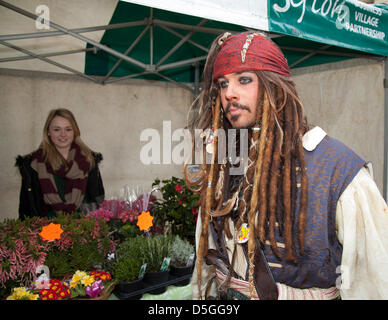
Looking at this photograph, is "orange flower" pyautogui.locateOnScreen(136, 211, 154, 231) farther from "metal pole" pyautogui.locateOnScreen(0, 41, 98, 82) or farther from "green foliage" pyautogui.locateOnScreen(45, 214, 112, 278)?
"metal pole" pyautogui.locateOnScreen(0, 41, 98, 82)

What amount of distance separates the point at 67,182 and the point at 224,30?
2489 millimetres

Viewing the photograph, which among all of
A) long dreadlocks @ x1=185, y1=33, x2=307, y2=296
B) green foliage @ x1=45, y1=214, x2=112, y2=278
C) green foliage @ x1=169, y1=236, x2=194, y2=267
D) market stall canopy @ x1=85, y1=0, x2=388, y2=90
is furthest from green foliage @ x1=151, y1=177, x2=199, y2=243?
market stall canopy @ x1=85, y1=0, x2=388, y2=90

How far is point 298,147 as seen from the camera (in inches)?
44.4

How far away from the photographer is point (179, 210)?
2.52 metres

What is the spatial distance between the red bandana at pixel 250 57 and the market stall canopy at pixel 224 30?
78 cm

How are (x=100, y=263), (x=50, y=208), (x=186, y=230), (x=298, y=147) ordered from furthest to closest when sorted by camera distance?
(x=50, y=208), (x=186, y=230), (x=100, y=263), (x=298, y=147)

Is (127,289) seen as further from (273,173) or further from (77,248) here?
(273,173)

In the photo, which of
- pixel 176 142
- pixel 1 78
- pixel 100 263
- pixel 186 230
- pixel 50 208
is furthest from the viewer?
pixel 176 142

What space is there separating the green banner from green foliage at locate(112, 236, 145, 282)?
1789 millimetres

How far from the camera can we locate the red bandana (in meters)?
1.17

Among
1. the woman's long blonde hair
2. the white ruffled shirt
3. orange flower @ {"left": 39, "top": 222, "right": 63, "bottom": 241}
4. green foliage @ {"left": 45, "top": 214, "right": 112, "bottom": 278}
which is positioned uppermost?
the woman's long blonde hair
